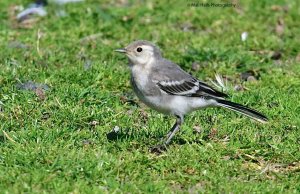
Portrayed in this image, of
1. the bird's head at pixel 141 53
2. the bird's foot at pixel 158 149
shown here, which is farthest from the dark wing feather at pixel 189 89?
the bird's foot at pixel 158 149

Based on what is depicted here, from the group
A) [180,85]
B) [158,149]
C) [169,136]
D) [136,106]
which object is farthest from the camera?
[136,106]

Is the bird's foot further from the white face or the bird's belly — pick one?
the white face

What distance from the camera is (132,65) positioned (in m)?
9.42

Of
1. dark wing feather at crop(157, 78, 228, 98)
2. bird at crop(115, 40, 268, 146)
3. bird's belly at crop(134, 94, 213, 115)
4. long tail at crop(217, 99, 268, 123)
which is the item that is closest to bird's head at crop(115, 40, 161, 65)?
bird at crop(115, 40, 268, 146)

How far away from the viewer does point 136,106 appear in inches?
424

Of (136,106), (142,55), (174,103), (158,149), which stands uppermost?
(142,55)

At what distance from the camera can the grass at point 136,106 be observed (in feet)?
26.5

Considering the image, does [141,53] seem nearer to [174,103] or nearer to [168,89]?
[168,89]

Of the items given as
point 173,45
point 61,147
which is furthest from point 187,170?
point 173,45

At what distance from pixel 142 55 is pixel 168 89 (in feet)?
1.94

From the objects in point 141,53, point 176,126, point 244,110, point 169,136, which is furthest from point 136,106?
point 244,110

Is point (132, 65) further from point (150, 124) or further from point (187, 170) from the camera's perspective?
point (187, 170)

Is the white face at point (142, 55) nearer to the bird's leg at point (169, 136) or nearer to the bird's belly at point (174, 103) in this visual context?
the bird's belly at point (174, 103)

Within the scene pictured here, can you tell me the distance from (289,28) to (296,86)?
10.8 ft
